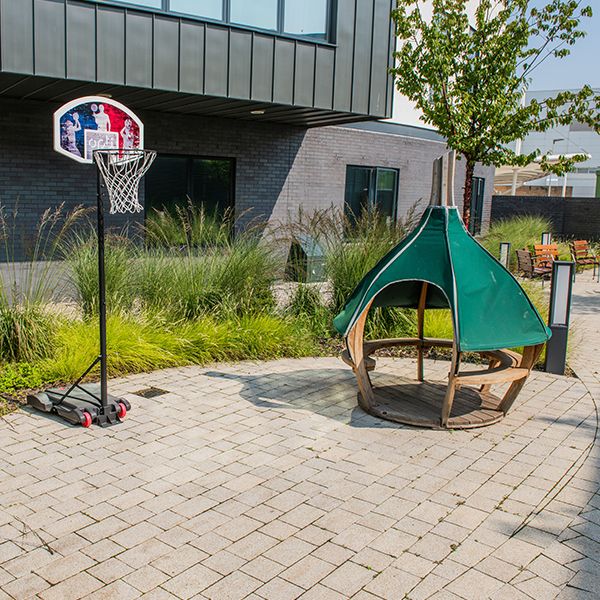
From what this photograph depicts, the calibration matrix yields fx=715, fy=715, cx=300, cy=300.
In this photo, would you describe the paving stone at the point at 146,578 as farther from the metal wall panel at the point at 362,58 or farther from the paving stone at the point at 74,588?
the metal wall panel at the point at 362,58

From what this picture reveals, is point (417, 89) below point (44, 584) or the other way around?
the other way around

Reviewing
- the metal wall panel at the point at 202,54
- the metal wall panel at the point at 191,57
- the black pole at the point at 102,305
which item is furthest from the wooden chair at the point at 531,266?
the black pole at the point at 102,305

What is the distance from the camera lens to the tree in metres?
10.1

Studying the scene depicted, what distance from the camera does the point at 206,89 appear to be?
418 inches

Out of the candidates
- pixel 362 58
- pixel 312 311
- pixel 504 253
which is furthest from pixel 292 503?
pixel 504 253

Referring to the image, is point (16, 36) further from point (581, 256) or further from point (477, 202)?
point (477, 202)

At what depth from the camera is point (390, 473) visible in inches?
209

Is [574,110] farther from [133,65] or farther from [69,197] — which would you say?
[69,197]

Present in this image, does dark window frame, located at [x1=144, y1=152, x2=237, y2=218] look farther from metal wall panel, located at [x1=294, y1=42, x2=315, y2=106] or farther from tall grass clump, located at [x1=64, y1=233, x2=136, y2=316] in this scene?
tall grass clump, located at [x1=64, y1=233, x2=136, y2=316]

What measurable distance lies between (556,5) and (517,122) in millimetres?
1837

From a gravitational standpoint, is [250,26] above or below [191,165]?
above

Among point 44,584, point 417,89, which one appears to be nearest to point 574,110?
point 417,89

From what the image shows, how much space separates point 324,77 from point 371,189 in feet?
19.0

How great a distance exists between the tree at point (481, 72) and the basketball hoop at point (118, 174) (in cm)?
488
